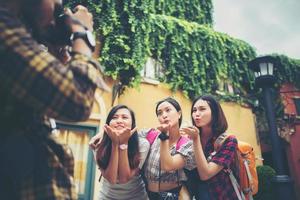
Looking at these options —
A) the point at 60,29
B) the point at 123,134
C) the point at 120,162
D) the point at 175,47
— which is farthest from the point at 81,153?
the point at 60,29

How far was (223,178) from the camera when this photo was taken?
9.57ft

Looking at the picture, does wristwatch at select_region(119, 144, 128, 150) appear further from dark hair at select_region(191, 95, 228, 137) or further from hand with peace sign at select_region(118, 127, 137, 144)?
dark hair at select_region(191, 95, 228, 137)

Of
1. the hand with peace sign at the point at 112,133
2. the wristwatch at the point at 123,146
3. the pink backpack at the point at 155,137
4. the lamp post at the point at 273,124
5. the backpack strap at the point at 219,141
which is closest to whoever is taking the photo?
the hand with peace sign at the point at 112,133

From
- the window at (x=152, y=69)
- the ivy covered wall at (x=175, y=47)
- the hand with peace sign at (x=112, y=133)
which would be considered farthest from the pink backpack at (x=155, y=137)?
the window at (x=152, y=69)

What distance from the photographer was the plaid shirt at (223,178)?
281cm

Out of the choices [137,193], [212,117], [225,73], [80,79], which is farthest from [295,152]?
[80,79]

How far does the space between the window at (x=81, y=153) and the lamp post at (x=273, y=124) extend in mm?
4055

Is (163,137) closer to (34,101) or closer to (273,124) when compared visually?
(34,101)

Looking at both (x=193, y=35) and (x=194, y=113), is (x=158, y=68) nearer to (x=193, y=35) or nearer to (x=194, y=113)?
(x=193, y=35)

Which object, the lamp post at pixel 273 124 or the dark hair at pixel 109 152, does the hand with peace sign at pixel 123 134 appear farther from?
the lamp post at pixel 273 124

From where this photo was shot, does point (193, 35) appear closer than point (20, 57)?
No

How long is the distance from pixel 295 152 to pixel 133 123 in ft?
36.2

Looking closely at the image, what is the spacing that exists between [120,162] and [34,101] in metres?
1.77

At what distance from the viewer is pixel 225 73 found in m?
11.0
